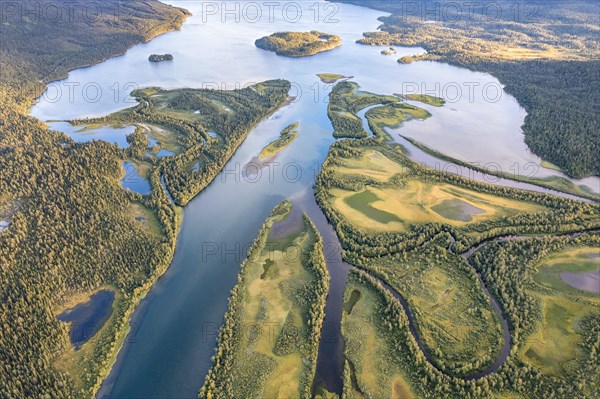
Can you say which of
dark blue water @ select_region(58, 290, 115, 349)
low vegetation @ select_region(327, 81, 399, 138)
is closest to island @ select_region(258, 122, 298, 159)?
low vegetation @ select_region(327, 81, 399, 138)

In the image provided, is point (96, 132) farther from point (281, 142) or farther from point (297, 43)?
point (297, 43)

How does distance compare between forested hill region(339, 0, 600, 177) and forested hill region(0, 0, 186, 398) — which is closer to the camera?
forested hill region(0, 0, 186, 398)

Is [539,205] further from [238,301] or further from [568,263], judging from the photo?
[238,301]

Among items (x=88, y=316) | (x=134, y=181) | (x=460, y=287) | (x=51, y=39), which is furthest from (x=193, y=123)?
(x=51, y=39)

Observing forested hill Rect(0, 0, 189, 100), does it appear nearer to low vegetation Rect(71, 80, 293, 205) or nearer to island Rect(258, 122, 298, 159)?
low vegetation Rect(71, 80, 293, 205)

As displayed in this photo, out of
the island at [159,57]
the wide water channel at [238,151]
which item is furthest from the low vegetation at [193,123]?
the island at [159,57]

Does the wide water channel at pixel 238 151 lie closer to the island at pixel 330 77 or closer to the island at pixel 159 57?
the island at pixel 330 77
